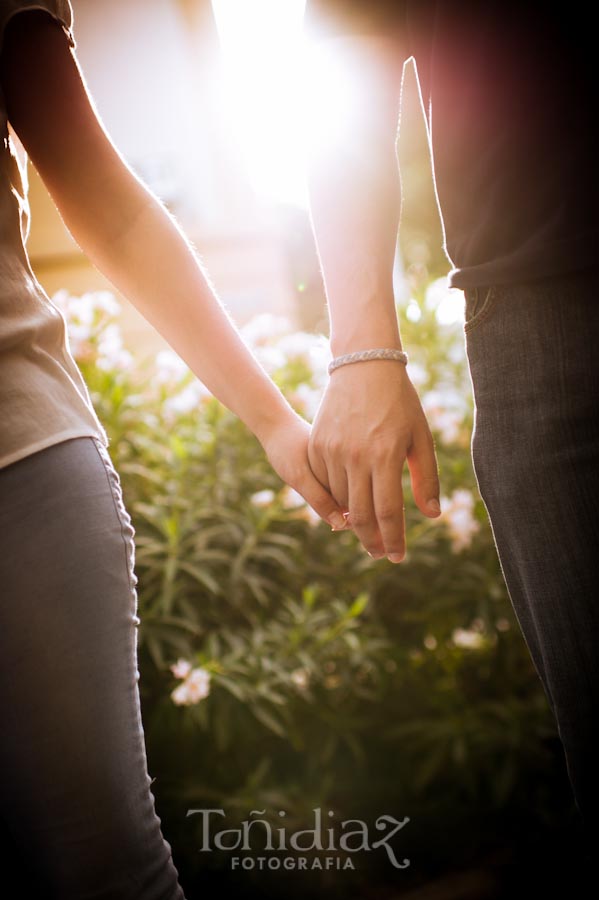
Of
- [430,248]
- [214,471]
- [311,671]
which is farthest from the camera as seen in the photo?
[430,248]

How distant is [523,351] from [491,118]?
29 centimetres

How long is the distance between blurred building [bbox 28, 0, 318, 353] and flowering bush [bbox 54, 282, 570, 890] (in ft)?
18.8

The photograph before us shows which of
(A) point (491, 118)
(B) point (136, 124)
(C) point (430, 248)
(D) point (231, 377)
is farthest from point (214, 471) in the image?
(B) point (136, 124)

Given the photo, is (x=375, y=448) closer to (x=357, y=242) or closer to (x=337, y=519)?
(x=337, y=519)

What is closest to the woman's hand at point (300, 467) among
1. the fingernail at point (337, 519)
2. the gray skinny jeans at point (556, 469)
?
the fingernail at point (337, 519)

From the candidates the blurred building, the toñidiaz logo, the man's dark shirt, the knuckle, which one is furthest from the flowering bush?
the blurred building

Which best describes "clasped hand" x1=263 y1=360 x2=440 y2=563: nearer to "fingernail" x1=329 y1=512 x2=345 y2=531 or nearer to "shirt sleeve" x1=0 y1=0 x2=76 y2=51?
"fingernail" x1=329 y1=512 x2=345 y2=531

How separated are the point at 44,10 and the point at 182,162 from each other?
8890 millimetres

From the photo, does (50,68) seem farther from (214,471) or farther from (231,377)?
(214,471)

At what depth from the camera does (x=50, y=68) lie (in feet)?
3.12

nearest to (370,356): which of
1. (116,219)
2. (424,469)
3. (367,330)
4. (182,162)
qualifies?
(367,330)

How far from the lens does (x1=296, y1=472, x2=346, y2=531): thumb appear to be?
3.50 feet

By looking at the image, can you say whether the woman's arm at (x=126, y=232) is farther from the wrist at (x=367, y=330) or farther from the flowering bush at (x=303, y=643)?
the flowering bush at (x=303, y=643)

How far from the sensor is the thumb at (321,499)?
107cm
